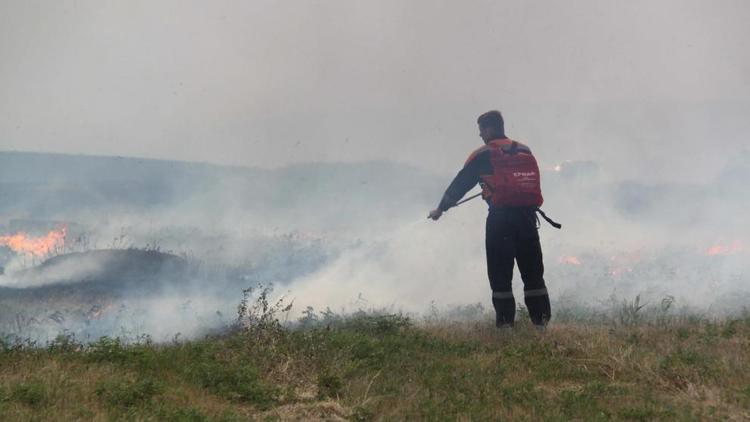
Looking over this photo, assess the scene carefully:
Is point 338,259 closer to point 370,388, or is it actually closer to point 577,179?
point 370,388

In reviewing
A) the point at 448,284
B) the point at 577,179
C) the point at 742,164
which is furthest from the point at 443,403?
the point at 742,164

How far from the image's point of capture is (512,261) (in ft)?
27.4

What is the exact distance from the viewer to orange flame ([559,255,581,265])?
52.6 ft

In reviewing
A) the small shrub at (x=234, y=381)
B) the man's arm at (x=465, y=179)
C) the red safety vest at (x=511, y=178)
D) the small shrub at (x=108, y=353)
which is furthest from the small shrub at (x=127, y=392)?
the red safety vest at (x=511, y=178)

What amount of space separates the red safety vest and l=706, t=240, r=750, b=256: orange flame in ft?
31.4

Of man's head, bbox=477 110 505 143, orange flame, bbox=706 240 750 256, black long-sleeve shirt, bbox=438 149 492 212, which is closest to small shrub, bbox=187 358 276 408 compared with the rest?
black long-sleeve shirt, bbox=438 149 492 212

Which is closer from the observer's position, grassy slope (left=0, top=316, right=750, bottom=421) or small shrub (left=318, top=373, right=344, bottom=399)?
grassy slope (left=0, top=316, right=750, bottom=421)

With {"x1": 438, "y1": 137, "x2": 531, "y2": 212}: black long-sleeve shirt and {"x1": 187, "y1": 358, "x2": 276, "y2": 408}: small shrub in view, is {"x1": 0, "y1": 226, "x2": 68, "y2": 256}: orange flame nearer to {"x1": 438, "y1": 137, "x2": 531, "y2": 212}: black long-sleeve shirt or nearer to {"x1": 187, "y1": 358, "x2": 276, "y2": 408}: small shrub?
{"x1": 187, "y1": 358, "x2": 276, "y2": 408}: small shrub

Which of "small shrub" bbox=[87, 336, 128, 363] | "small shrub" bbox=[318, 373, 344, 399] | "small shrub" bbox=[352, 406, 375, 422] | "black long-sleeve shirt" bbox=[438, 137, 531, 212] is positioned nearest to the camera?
"small shrub" bbox=[352, 406, 375, 422]

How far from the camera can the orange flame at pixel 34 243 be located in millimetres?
14934

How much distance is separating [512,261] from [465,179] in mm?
1448

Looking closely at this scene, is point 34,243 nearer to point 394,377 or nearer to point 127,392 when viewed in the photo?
point 127,392

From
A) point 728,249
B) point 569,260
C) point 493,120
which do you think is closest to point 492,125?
point 493,120

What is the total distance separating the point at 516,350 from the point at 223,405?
12.0 feet
